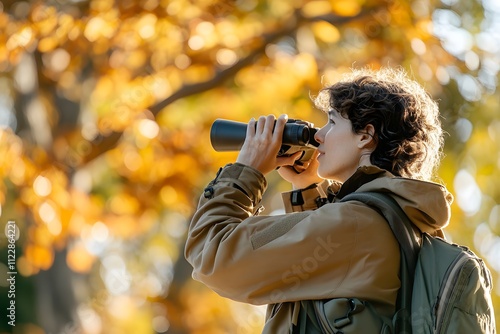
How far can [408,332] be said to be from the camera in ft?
5.59

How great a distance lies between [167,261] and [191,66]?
157 inches

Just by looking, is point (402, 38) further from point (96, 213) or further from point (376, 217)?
point (376, 217)

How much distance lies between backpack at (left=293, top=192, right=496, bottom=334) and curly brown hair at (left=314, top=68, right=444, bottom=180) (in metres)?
0.19

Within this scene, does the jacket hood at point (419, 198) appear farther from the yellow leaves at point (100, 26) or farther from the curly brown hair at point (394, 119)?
the yellow leaves at point (100, 26)

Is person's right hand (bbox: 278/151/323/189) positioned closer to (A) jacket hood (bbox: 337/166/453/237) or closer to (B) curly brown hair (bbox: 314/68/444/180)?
(B) curly brown hair (bbox: 314/68/444/180)

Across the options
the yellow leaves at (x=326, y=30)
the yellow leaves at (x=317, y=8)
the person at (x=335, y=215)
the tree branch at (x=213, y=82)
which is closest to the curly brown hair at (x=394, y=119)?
the person at (x=335, y=215)

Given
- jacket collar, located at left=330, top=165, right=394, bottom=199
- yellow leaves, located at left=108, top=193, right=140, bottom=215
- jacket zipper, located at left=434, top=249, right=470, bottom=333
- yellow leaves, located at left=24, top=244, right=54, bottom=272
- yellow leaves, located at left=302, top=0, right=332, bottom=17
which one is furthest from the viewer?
yellow leaves, located at left=108, top=193, right=140, bottom=215

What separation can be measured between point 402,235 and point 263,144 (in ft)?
1.40

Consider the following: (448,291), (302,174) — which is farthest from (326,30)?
(448,291)

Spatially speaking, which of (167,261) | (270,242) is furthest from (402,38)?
(167,261)

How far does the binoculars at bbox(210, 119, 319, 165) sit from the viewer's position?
2.06 m

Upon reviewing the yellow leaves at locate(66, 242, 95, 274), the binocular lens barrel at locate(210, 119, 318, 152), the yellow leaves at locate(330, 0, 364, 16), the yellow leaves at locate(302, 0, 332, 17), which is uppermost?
the binocular lens barrel at locate(210, 119, 318, 152)

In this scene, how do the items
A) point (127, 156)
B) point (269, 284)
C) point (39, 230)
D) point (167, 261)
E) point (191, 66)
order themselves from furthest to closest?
point (167, 261) < point (127, 156) < point (191, 66) < point (39, 230) < point (269, 284)

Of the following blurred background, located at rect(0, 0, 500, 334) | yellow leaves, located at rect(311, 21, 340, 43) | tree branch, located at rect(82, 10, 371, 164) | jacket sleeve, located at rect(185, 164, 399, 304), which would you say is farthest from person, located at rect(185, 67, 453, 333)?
yellow leaves, located at rect(311, 21, 340, 43)
